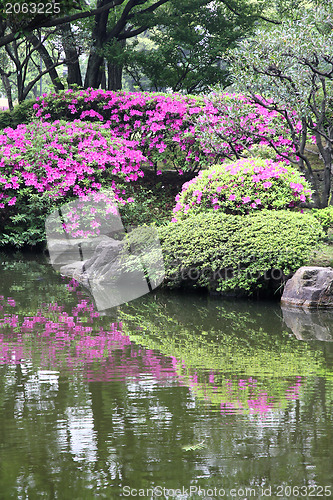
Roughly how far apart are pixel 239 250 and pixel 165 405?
11.4ft

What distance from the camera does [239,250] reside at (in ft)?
21.3

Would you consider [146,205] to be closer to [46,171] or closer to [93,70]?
[46,171]

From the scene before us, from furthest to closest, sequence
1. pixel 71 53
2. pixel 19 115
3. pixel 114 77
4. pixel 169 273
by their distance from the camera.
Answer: pixel 114 77
pixel 71 53
pixel 19 115
pixel 169 273

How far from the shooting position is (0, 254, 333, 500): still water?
2.42 m

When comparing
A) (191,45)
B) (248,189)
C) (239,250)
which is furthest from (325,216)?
(191,45)

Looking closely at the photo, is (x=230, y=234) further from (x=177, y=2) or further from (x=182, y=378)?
(x=177, y=2)

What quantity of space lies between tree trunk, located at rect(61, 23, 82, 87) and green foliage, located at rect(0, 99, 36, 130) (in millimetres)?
2119

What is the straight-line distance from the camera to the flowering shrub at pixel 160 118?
10891 millimetres

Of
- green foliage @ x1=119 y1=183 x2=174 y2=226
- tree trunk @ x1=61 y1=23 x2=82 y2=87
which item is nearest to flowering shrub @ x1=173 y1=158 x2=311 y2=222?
green foliage @ x1=119 y1=183 x2=174 y2=226

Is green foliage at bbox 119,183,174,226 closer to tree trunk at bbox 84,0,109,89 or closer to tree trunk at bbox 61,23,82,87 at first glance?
tree trunk at bbox 61,23,82,87

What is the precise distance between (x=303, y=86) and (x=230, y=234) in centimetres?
299

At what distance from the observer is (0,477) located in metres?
2.44

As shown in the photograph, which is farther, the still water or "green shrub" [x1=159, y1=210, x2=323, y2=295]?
"green shrub" [x1=159, y1=210, x2=323, y2=295]

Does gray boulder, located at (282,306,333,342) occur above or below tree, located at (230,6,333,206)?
below
